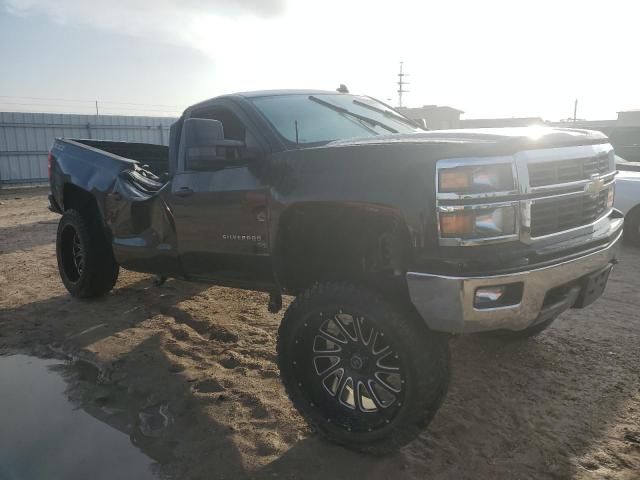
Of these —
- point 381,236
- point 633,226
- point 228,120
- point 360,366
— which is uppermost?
point 228,120

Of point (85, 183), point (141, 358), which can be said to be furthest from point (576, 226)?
point (85, 183)

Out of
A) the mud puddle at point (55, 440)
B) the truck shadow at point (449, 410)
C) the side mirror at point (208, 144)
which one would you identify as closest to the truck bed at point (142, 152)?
the truck shadow at point (449, 410)

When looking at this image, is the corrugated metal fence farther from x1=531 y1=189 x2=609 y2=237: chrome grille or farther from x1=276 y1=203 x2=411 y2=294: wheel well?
x1=531 y1=189 x2=609 y2=237: chrome grille

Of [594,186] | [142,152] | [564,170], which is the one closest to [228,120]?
[564,170]

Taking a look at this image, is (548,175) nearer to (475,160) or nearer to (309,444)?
(475,160)

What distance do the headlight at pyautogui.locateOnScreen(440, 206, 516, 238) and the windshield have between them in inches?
49.8

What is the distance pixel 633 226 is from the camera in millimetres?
7258

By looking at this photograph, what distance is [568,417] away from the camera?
→ 2.91m

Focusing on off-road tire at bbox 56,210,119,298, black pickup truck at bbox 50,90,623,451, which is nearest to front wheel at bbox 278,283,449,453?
black pickup truck at bbox 50,90,623,451

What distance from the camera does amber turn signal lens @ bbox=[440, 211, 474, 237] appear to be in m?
2.31

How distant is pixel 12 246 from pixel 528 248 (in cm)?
838

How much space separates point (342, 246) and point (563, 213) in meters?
1.16

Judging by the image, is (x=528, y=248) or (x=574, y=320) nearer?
(x=528, y=248)

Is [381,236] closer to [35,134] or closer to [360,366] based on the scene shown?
[360,366]
